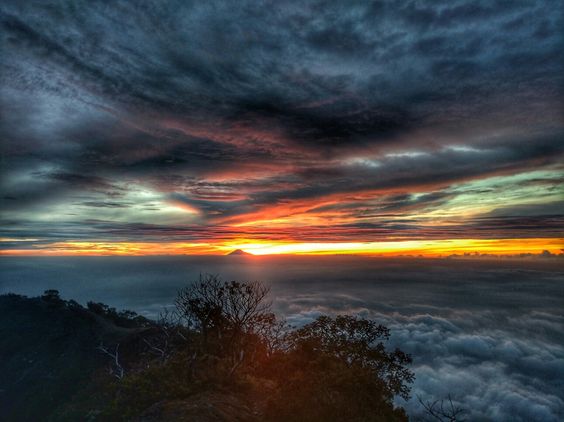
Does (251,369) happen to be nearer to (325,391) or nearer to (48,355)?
(325,391)

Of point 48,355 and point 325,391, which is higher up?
point 325,391

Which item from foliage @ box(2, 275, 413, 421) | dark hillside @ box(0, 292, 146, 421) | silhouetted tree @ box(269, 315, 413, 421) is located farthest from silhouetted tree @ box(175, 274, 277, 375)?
dark hillside @ box(0, 292, 146, 421)

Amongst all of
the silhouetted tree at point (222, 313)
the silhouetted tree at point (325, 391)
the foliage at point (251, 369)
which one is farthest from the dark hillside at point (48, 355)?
the silhouetted tree at point (325, 391)

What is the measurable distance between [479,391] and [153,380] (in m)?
147

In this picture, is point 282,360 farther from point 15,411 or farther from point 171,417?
point 15,411

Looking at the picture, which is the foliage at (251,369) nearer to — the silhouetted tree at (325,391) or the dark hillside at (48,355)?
the silhouetted tree at (325,391)

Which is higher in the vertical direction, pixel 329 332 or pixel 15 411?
pixel 329 332

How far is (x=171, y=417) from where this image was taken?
15.4 m

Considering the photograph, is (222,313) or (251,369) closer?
(251,369)

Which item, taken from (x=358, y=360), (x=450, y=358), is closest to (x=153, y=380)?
(x=358, y=360)

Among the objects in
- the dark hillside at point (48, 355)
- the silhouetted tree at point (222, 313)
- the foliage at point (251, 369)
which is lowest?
the dark hillside at point (48, 355)

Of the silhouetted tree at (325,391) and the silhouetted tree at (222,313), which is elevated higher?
the silhouetted tree at (222,313)

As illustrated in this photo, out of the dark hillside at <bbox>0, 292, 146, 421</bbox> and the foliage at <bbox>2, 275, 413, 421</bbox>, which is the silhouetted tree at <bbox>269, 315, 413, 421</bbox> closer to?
the foliage at <bbox>2, 275, 413, 421</bbox>

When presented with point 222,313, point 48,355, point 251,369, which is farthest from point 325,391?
point 48,355
